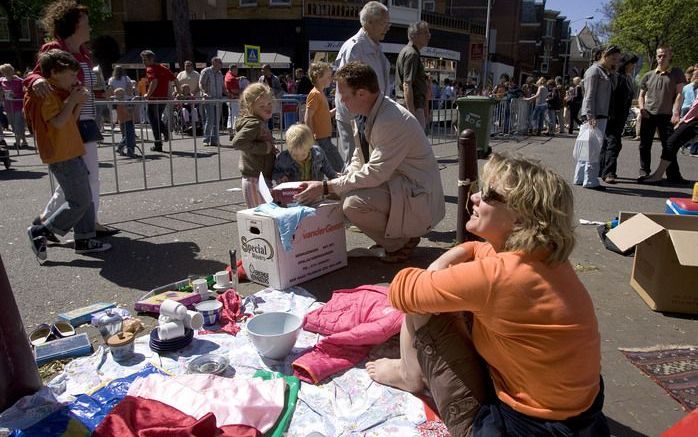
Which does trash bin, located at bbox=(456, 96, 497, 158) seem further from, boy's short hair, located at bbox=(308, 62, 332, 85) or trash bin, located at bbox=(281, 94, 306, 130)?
boy's short hair, located at bbox=(308, 62, 332, 85)

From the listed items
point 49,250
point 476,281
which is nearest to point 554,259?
point 476,281

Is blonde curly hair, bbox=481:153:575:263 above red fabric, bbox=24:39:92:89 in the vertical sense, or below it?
below

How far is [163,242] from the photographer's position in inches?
201

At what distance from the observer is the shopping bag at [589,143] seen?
738 centimetres

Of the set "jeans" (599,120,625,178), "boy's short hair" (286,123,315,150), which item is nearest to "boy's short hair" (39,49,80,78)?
"boy's short hair" (286,123,315,150)

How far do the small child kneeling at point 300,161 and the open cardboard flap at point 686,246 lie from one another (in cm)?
279

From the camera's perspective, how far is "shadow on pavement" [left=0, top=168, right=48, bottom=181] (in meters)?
8.60

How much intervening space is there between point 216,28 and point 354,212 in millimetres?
27275

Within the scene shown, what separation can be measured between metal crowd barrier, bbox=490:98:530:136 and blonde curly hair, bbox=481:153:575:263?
46.0 ft

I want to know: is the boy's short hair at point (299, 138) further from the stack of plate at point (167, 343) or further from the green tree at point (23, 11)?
the green tree at point (23, 11)

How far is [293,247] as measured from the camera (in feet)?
12.7

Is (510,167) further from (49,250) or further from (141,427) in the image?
(49,250)

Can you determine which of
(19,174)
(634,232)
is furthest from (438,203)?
(19,174)

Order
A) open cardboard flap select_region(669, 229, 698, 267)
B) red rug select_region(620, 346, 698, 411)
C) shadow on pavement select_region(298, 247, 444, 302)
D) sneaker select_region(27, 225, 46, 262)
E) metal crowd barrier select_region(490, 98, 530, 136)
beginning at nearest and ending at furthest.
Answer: red rug select_region(620, 346, 698, 411) → open cardboard flap select_region(669, 229, 698, 267) → shadow on pavement select_region(298, 247, 444, 302) → sneaker select_region(27, 225, 46, 262) → metal crowd barrier select_region(490, 98, 530, 136)
